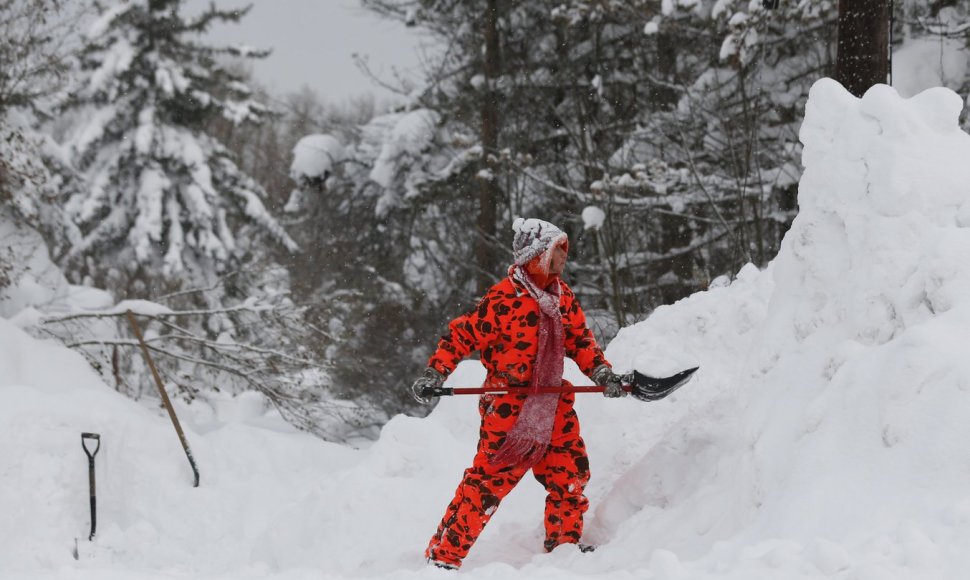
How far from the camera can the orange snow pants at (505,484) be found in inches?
149

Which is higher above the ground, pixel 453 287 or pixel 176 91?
pixel 176 91

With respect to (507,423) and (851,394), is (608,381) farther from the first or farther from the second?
(851,394)

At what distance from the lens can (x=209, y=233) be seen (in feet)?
55.5

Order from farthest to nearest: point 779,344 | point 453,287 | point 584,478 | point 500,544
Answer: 1. point 453,287
2. point 500,544
3. point 584,478
4. point 779,344

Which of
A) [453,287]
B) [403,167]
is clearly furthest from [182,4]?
[453,287]

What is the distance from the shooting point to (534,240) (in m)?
3.79

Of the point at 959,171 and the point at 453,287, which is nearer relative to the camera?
the point at 959,171

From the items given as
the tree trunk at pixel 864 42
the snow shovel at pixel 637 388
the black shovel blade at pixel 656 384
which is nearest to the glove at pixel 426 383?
the snow shovel at pixel 637 388

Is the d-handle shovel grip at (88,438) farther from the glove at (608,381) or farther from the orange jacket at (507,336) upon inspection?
the glove at (608,381)

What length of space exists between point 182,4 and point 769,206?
1267cm

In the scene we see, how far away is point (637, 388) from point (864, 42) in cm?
363

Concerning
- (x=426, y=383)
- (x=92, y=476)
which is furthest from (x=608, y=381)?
(x=92, y=476)

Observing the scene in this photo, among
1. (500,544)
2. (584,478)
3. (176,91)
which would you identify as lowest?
(500,544)

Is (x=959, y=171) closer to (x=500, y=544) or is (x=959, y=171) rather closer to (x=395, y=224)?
(x=500, y=544)
